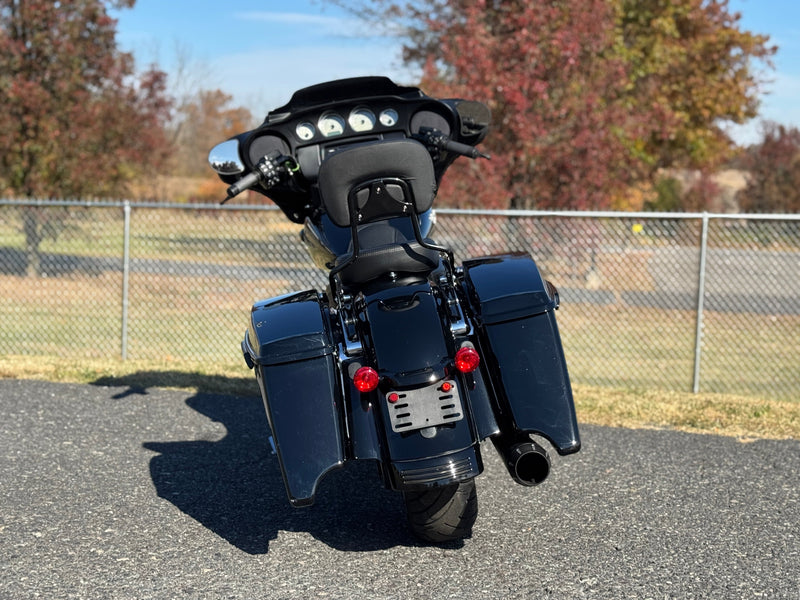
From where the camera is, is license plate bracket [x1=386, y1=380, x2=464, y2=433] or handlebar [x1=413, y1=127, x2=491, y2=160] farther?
handlebar [x1=413, y1=127, x2=491, y2=160]

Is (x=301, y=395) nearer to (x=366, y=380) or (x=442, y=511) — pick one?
(x=366, y=380)

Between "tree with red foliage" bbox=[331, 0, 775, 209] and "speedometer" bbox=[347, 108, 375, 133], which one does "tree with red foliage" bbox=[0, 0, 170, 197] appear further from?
"speedometer" bbox=[347, 108, 375, 133]

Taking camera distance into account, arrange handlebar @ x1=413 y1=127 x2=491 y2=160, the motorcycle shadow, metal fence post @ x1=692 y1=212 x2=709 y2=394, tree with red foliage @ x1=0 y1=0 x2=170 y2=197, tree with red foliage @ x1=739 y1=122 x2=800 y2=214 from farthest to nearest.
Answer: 1. tree with red foliage @ x1=739 y1=122 x2=800 y2=214
2. tree with red foliage @ x1=0 y1=0 x2=170 y2=197
3. metal fence post @ x1=692 y1=212 x2=709 y2=394
4. handlebar @ x1=413 y1=127 x2=491 y2=160
5. the motorcycle shadow

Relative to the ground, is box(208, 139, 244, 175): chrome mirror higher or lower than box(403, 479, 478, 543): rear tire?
higher

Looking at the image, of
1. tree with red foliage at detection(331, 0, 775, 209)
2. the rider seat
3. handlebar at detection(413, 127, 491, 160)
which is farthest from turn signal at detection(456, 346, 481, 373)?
tree with red foliage at detection(331, 0, 775, 209)

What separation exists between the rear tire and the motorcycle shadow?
305mm

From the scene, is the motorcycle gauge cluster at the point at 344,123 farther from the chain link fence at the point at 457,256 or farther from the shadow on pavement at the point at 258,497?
the chain link fence at the point at 457,256

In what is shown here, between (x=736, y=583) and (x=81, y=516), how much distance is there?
290cm

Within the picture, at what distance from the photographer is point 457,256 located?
9.97 metres

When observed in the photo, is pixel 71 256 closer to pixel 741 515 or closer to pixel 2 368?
pixel 2 368

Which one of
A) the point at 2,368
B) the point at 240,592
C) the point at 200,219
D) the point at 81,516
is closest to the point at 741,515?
the point at 240,592

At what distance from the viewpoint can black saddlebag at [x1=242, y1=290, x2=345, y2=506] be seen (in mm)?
3494

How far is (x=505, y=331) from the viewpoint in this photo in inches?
145

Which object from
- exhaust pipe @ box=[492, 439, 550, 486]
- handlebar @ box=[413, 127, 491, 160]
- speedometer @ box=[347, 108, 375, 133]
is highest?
speedometer @ box=[347, 108, 375, 133]
